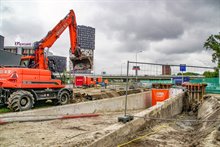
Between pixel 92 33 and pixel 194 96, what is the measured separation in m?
69.5

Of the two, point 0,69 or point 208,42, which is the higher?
point 208,42

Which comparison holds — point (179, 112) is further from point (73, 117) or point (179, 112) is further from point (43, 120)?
point (43, 120)

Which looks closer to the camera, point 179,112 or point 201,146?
point 201,146

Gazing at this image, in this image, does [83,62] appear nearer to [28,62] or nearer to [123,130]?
[28,62]

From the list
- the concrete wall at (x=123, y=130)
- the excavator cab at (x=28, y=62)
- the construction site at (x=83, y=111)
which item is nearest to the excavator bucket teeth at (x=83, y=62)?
the construction site at (x=83, y=111)

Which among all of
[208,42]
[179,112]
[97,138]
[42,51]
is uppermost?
[208,42]

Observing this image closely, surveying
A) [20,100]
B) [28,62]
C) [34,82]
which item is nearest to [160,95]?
[34,82]

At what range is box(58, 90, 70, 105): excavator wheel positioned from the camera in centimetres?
→ 1356

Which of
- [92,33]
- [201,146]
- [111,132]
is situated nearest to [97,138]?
[111,132]

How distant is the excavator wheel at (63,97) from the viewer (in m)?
13.6

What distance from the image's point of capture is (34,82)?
12.1m

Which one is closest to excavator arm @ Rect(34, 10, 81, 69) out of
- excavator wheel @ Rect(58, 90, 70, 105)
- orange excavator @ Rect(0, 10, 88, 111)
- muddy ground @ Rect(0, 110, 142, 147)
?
orange excavator @ Rect(0, 10, 88, 111)

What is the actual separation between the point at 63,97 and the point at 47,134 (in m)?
6.82

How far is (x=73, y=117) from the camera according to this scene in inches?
423
